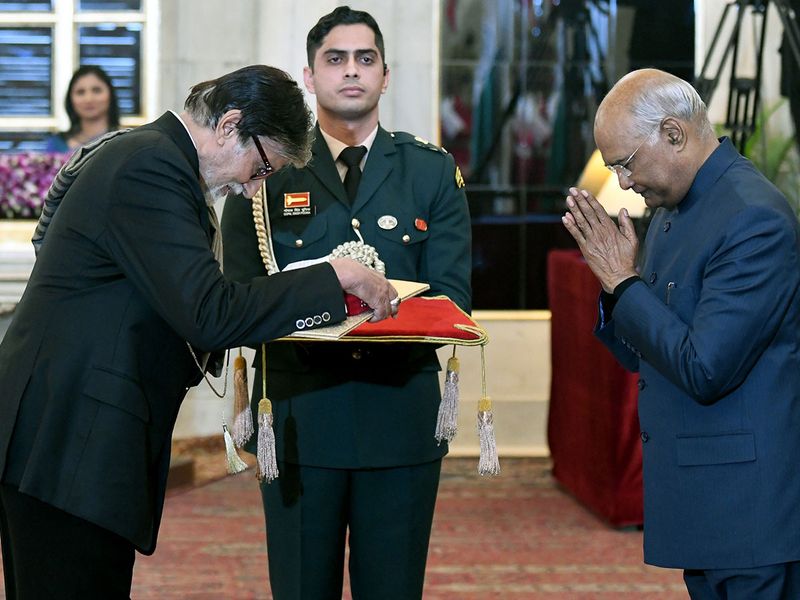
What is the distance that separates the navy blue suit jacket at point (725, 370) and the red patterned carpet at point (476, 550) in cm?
198

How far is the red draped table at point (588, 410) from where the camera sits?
519cm

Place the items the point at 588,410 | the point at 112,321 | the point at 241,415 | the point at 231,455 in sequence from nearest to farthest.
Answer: the point at 112,321
the point at 231,455
the point at 241,415
the point at 588,410

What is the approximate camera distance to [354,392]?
2912mm

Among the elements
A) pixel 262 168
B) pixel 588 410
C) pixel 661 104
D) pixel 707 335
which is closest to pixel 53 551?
pixel 262 168

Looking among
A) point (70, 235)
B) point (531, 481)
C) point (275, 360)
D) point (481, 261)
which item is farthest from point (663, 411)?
point (481, 261)

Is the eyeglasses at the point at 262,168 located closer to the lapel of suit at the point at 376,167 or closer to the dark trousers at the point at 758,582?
the lapel of suit at the point at 376,167

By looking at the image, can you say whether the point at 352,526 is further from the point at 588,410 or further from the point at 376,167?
the point at 588,410

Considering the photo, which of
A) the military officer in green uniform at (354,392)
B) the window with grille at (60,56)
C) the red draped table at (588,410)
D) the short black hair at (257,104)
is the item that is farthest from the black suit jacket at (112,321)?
the window with grille at (60,56)

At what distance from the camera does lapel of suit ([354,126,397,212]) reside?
2967 millimetres

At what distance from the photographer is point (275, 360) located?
9.67ft

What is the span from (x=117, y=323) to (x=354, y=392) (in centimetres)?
82

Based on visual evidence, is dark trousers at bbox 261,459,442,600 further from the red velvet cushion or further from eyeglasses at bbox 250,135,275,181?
Result: eyeglasses at bbox 250,135,275,181

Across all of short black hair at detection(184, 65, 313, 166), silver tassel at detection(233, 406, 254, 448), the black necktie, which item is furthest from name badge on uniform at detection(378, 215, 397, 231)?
short black hair at detection(184, 65, 313, 166)

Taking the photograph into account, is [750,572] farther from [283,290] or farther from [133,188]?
[133,188]
